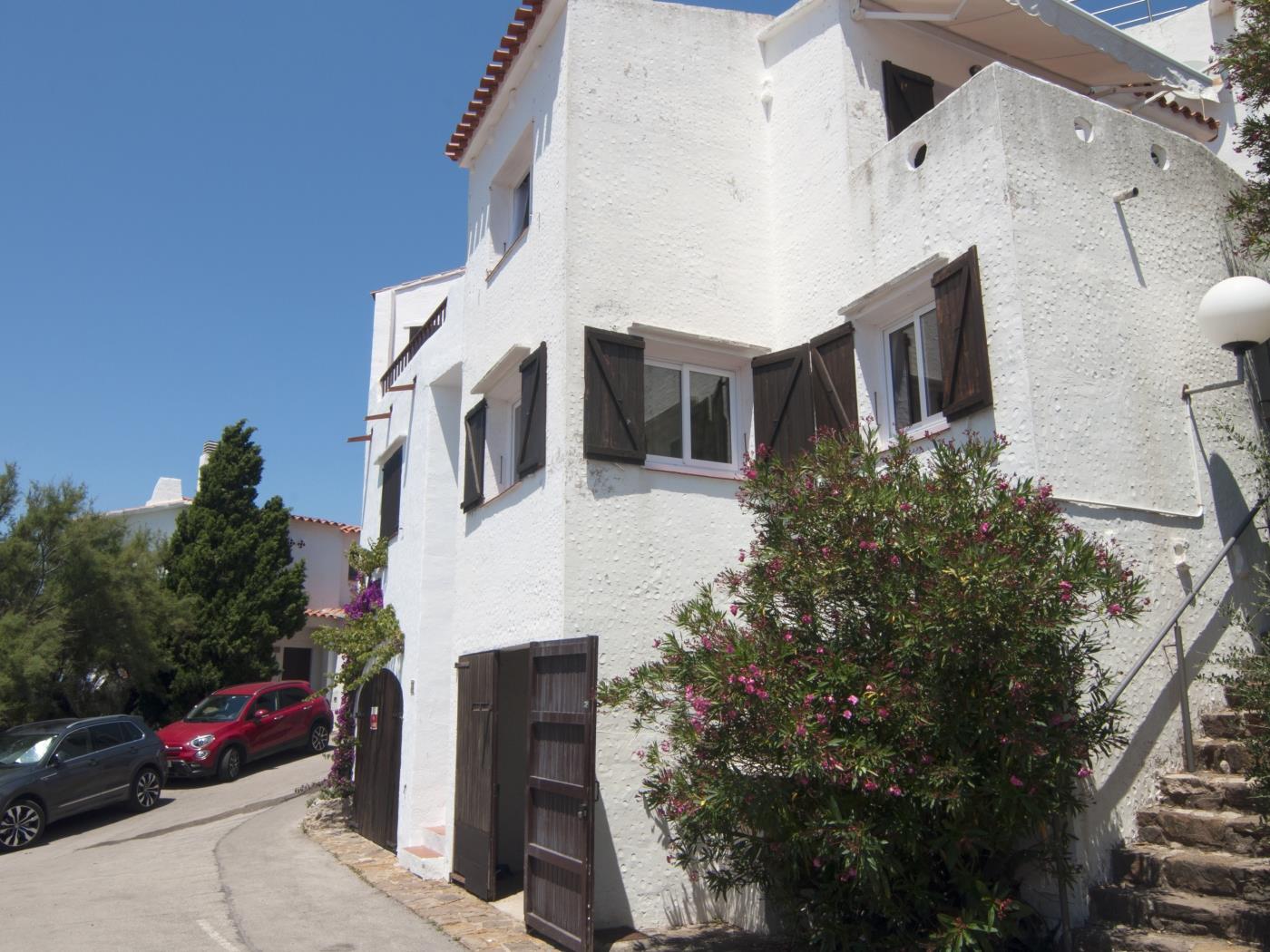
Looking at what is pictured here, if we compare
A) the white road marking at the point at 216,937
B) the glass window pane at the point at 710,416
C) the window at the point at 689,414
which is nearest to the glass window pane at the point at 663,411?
the window at the point at 689,414

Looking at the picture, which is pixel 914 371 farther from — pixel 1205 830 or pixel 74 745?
pixel 74 745

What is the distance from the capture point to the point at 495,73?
10805mm

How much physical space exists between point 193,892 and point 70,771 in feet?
19.8

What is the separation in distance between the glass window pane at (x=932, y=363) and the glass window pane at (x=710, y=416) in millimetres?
2104

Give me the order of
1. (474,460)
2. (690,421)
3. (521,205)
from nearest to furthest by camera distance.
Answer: (690,421), (474,460), (521,205)

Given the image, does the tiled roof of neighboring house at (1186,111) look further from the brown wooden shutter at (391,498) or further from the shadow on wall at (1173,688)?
the brown wooden shutter at (391,498)

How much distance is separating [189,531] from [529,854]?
18594 millimetres

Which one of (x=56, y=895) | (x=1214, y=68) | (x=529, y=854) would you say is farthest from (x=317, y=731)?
(x=1214, y=68)

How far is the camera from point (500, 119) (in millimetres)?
11258

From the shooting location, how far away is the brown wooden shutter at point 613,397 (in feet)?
27.9

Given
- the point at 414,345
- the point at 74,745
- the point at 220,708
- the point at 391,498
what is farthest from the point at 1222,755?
the point at 220,708

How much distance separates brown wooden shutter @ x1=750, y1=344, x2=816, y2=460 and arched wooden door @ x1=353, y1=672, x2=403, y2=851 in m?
6.04

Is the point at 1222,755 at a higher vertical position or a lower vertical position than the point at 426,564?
lower

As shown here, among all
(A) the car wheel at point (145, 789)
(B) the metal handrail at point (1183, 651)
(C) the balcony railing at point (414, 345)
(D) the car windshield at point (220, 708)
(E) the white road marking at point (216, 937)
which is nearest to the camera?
(B) the metal handrail at point (1183, 651)
